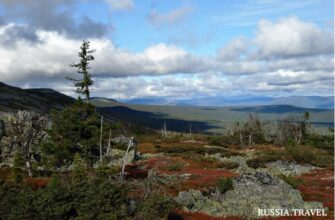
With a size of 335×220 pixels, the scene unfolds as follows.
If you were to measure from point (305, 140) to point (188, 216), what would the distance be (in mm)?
91621

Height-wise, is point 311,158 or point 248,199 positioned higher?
point 248,199

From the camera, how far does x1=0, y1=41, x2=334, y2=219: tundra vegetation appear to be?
65.5 feet

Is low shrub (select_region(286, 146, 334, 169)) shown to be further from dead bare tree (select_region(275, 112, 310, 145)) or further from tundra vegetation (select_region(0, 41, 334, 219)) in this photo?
dead bare tree (select_region(275, 112, 310, 145))

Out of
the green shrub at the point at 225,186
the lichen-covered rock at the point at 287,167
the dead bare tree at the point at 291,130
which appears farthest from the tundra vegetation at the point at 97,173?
the dead bare tree at the point at 291,130

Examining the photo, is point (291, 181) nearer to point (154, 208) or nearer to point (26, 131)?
point (154, 208)

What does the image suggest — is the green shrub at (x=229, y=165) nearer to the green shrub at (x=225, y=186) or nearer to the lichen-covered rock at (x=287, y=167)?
the lichen-covered rock at (x=287, y=167)

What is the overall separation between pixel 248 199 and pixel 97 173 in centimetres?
1190

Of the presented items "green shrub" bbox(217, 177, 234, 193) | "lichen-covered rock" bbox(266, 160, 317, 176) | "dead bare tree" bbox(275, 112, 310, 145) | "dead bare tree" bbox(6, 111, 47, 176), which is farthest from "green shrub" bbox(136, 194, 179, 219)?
"dead bare tree" bbox(275, 112, 310, 145)

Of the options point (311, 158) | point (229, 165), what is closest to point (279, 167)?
Result: point (229, 165)

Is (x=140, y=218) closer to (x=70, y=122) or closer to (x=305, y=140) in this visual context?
(x=70, y=122)

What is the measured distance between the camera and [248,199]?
3017cm

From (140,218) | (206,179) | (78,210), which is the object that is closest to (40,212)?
(78,210)

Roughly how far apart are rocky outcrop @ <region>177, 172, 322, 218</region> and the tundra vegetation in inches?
11.4

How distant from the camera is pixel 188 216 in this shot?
2583cm
